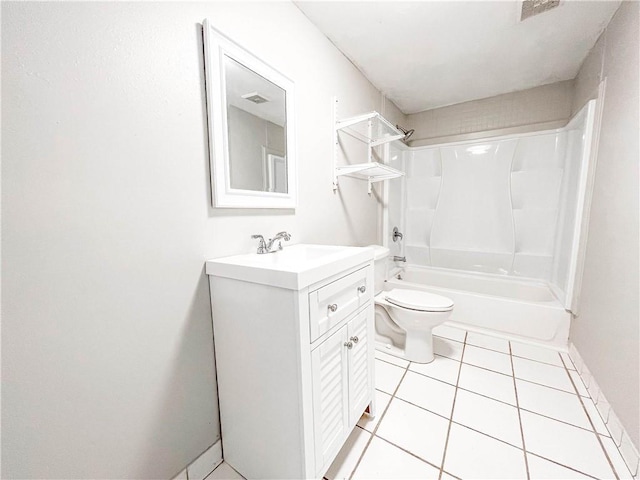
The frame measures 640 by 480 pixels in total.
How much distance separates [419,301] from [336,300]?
102 cm

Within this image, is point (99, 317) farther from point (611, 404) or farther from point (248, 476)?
point (611, 404)

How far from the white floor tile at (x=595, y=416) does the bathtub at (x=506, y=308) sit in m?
0.63

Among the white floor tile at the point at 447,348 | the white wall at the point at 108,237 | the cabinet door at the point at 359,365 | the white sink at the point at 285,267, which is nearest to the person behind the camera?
the white wall at the point at 108,237

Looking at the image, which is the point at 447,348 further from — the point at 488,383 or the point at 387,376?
the point at 387,376

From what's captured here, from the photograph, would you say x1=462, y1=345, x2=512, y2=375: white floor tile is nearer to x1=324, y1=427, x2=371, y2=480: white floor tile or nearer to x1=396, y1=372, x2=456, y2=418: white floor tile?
x1=396, y1=372, x2=456, y2=418: white floor tile

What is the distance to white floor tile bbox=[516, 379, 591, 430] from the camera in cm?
131

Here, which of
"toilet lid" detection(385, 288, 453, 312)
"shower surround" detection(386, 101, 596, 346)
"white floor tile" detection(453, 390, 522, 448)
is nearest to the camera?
"white floor tile" detection(453, 390, 522, 448)

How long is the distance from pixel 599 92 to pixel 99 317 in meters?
2.87

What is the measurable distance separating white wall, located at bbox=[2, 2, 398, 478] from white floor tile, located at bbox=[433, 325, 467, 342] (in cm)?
186

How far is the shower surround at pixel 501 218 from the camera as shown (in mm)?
2010

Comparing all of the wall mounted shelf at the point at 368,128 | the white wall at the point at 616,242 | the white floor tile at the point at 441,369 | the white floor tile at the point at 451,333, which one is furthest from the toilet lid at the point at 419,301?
the wall mounted shelf at the point at 368,128

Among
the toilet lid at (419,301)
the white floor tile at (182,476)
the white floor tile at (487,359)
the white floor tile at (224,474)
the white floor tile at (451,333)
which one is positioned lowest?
the white floor tile at (224,474)

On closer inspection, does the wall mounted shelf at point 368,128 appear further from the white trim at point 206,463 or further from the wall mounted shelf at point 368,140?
the white trim at point 206,463

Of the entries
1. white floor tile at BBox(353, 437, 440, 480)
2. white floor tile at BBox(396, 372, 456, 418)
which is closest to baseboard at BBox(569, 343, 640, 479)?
white floor tile at BBox(396, 372, 456, 418)
